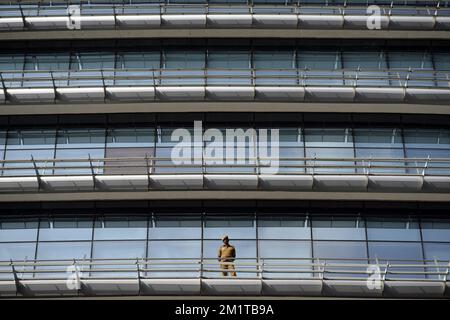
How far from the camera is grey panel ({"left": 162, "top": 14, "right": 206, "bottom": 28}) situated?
2756 cm

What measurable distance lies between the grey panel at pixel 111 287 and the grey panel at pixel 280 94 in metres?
8.97

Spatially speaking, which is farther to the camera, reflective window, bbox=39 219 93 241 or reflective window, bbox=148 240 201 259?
reflective window, bbox=39 219 93 241

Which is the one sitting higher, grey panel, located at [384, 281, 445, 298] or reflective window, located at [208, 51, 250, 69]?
reflective window, located at [208, 51, 250, 69]

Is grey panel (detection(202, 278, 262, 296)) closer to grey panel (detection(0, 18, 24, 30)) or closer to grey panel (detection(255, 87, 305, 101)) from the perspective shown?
grey panel (detection(255, 87, 305, 101))

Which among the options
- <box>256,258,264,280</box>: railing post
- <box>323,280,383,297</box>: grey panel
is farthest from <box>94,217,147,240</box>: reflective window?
<box>323,280,383,297</box>: grey panel

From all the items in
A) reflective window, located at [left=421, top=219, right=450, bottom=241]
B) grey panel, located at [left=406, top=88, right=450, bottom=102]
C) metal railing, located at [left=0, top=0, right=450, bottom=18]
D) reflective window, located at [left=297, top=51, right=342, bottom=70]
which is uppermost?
metal railing, located at [left=0, top=0, right=450, bottom=18]

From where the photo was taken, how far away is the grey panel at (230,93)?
25.9 metres

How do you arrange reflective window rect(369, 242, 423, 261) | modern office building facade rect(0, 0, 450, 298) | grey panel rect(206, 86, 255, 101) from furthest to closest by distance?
1. grey panel rect(206, 86, 255, 101)
2. reflective window rect(369, 242, 423, 261)
3. modern office building facade rect(0, 0, 450, 298)

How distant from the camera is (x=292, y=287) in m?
22.0

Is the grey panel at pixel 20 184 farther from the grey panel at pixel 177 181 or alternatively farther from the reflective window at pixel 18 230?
the grey panel at pixel 177 181

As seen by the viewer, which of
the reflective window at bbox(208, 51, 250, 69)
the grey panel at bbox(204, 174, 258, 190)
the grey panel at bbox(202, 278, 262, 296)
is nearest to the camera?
the grey panel at bbox(202, 278, 262, 296)

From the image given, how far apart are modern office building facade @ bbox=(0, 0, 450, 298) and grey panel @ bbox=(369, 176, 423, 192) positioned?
0.04 metres

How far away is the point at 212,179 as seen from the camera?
957 inches
